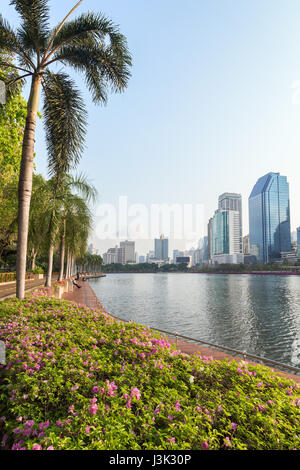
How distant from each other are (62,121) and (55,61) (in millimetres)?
2182

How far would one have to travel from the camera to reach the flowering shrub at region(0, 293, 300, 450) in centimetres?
261

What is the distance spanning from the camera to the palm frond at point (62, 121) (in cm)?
1022

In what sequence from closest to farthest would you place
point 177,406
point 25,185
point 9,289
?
1. point 177,406
2. point 25,185
3. point 9,289

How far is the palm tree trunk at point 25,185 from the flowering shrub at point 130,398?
11.7 feet

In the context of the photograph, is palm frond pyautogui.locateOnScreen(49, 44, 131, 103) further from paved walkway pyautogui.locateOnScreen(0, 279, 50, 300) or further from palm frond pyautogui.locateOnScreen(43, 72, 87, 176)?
paved walkway pyautogui.locateOnScreen(0, 279, 50, 300)

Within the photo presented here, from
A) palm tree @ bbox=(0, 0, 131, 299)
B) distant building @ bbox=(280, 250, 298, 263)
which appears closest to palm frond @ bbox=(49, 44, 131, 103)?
palm tree @ bbox=(0, 0, 131, 299)

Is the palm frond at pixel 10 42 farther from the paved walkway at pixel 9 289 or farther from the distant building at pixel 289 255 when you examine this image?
the distant building at pixel 289 255

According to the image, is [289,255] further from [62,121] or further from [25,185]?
[25,185]

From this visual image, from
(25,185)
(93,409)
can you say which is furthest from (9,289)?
(93,409)

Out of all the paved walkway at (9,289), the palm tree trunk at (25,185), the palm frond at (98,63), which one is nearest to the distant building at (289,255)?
the paved walkway at (9,289)

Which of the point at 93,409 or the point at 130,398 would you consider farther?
the point at 130,398

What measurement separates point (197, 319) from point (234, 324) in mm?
2976

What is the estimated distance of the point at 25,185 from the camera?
8.59 metres

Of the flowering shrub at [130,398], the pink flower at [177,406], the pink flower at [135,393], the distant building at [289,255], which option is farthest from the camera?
the distant building at [289,255]
